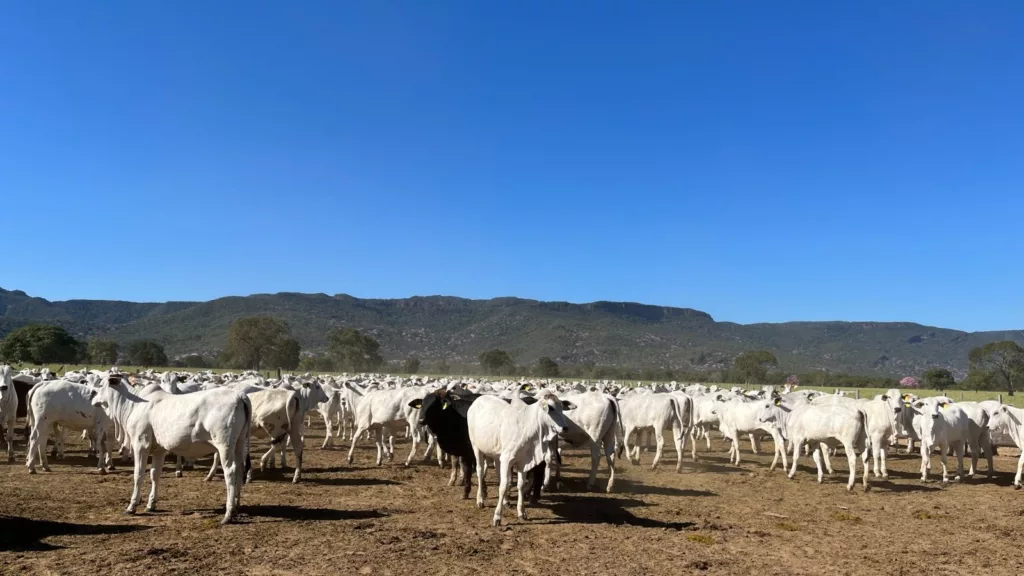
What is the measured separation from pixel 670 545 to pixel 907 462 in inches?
589

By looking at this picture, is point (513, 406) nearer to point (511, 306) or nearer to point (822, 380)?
point (822, 380)

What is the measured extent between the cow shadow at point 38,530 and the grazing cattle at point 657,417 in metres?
11.2

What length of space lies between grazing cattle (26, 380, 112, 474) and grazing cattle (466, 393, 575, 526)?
29.9 ft

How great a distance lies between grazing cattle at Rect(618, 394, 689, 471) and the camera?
1731 centimetres

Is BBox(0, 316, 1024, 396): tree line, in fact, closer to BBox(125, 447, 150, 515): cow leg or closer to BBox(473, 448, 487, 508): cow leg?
BBox(473, 448, 487, 508): cow leg

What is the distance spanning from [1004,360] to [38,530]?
94495mm

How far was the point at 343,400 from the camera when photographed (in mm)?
23656

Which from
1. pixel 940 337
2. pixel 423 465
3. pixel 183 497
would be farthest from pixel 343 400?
pixel 940 337

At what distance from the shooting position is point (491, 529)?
10.1 m

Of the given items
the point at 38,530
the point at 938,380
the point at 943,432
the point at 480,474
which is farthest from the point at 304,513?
the point at 938,380

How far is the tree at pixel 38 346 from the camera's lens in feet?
255

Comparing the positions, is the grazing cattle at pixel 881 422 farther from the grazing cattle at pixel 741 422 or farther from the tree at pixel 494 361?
the tree at pixel 494 361

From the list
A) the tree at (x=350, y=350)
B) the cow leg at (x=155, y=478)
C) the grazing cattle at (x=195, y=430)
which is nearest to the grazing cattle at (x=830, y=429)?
the grazing cattle at (x=195, y=430)

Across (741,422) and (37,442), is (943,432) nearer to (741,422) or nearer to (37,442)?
(741,422)
